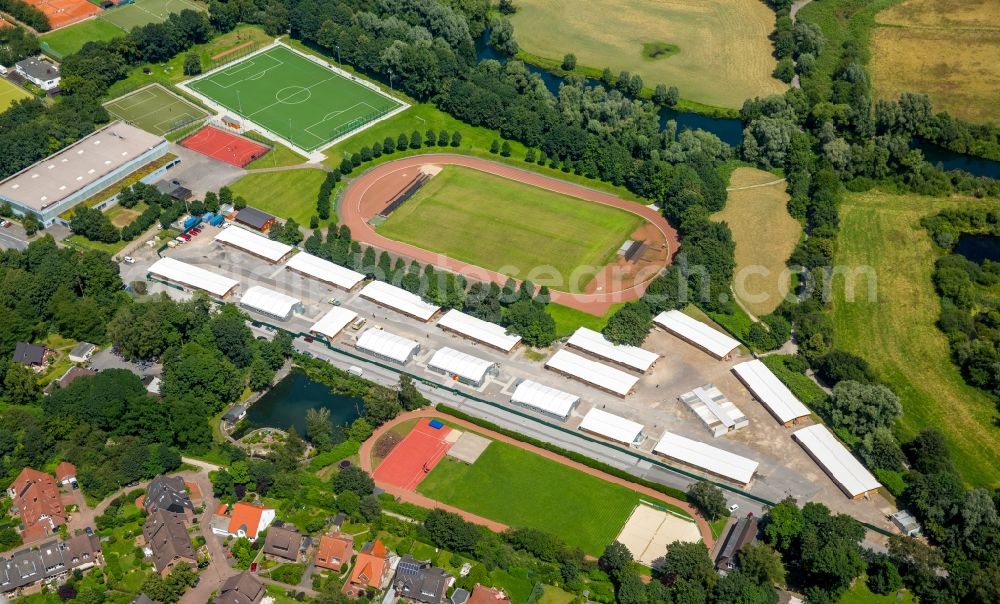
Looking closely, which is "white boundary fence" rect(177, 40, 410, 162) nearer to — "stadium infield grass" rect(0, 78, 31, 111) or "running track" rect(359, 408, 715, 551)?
"stadium infield grass" rect(0, 78, 31, 111)

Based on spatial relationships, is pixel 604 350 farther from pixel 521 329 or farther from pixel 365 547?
pixel 365 547

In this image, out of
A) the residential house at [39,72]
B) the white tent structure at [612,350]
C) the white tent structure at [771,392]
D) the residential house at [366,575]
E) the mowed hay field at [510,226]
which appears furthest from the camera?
the residential house at [39,72]

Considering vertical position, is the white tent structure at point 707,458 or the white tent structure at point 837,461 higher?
the white tent structure at point 837,461

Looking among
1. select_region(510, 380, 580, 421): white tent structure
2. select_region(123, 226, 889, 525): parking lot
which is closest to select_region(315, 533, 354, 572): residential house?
select_region(123, 226, 889, 525): parking lot

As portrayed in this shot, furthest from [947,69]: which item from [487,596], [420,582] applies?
[420,582]

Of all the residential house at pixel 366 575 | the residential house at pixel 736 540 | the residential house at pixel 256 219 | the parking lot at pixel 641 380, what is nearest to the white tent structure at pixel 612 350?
the parking lot at pixel 641 380

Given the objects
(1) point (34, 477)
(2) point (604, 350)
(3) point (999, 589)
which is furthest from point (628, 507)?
(1) point (34, 477)

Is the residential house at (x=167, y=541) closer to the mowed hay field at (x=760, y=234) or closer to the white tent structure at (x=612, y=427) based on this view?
the white tent structure at (x=612, y=427)
